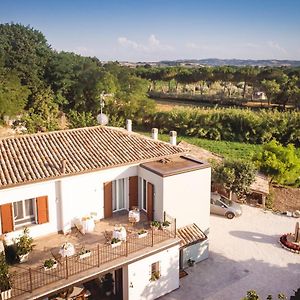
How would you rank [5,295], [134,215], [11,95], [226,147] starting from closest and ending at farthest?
[5,295] → [134,215] → [226,147] → [11,95]

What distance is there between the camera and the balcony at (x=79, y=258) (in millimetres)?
12398

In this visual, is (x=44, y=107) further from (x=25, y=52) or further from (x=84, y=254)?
(x=84, y=254)

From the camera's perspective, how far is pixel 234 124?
53.8 m

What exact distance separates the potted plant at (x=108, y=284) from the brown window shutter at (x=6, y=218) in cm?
461

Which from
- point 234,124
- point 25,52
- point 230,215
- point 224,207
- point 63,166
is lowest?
point 230,215

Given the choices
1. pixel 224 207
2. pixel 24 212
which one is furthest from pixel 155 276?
pixel 224 207

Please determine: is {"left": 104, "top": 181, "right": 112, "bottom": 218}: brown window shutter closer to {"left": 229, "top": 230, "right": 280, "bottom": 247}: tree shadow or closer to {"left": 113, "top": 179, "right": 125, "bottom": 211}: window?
{"left": 113, "top": 179, "right": 125, "bottom": 211}: window

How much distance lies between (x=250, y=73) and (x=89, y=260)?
76.3 m

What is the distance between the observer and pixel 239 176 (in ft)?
84.8

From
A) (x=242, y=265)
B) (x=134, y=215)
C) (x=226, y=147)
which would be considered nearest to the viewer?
(x=134, y=215)

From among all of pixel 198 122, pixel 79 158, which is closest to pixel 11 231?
pixel 79 158

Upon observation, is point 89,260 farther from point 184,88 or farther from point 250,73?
point 184,88

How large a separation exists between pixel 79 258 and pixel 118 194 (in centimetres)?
464

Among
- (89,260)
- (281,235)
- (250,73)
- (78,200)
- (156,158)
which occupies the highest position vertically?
(250,73)
